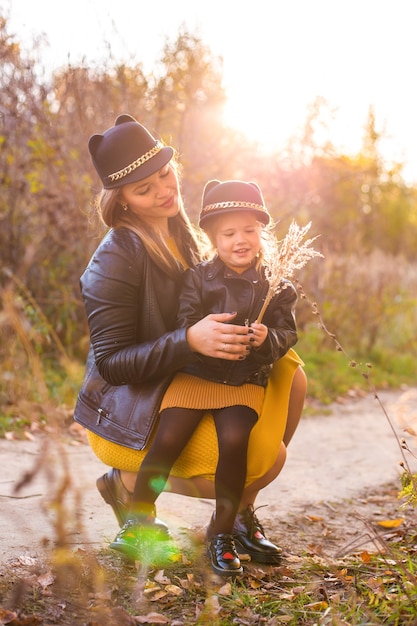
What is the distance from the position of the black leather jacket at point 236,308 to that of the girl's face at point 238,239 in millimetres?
57

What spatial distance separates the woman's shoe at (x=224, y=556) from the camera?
8.75 ft

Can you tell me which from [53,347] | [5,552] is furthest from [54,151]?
[5,552]

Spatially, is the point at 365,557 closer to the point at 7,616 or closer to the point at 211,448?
the point at 211,448

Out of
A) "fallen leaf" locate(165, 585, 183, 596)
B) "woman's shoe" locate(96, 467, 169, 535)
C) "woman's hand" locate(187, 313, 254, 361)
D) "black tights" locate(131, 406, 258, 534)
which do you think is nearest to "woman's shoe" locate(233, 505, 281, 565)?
"black tights" locate(131, 406, 258, 534)

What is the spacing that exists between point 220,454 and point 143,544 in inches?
19.6

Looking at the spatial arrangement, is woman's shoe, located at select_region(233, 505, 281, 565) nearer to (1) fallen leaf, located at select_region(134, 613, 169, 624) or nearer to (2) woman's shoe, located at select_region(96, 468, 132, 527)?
(2) woman's shoe, located at select_region(96, 468, 132, 527)

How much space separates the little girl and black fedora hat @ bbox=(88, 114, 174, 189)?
27 centimetres

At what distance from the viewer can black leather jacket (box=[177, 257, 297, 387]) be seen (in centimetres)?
280

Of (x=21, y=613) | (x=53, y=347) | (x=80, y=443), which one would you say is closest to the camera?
(x=21, y=613)

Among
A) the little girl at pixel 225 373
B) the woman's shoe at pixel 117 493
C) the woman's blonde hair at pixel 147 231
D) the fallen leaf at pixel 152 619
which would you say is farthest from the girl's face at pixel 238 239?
the fallen leaf at pixel 152 619

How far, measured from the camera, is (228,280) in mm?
2857

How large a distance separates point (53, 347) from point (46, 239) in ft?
3.46

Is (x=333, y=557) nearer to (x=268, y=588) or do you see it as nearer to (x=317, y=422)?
(x=268, y=588)

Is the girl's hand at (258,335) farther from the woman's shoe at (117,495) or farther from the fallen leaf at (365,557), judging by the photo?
the fallen leaf at (365,557)
